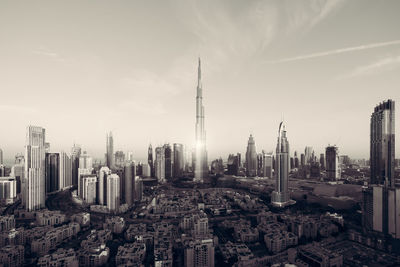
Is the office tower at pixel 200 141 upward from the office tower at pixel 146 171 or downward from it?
upward

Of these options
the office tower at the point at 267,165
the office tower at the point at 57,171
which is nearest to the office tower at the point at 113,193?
the office tower at the point at 57,171

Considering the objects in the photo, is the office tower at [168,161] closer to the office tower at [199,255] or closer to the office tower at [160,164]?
the office tower at [160,164]

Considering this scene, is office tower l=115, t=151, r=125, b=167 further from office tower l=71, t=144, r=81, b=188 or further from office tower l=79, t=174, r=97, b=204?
office tower l=79, t=174, r=97, b=204

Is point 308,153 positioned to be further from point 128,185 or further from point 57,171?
point 57,171

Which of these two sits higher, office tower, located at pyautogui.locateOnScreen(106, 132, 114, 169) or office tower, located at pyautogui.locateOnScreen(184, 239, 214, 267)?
office tower, located at pyautogui.locateOnScreen(106, 132, 114, 169)

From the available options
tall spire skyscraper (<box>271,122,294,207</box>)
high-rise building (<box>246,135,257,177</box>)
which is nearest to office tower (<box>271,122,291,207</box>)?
tall spire skyscraper (<box>271,122,294,207</box>)

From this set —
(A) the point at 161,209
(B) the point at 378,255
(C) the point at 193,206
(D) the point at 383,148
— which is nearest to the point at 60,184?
(A) the point at 161,209

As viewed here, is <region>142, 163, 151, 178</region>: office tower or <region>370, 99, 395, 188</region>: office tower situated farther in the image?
<region>142, 163, 151, 178</region>: office tower
